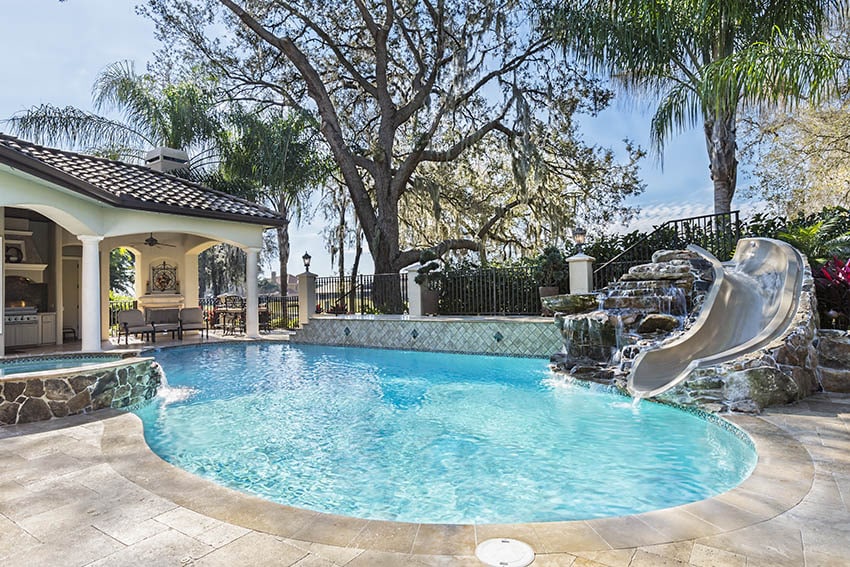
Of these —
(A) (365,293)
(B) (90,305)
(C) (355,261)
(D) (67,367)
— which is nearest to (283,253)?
(C) (355,261)

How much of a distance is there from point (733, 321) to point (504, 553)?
5930 millimetres

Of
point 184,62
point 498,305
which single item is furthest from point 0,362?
point 184,62

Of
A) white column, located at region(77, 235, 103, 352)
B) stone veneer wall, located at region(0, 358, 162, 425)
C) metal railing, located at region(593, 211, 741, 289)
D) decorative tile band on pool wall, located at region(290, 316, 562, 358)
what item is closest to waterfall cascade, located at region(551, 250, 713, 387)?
decorative tile band on pool wall, located at region(290, 316, 562, 358)

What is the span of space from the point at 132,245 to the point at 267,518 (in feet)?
42.7

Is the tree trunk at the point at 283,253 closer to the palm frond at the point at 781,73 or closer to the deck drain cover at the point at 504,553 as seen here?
the palm frond at the point at 781,73

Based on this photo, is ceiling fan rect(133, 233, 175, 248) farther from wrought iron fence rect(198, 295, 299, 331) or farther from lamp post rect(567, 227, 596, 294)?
lamp post rect(567, 227, 596, 294)

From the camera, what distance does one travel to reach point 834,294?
6.41 metres

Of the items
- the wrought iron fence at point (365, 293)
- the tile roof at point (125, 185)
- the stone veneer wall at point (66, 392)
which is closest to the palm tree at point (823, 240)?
the wrought iron fence at point (365, 293)

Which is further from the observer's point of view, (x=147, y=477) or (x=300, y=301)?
(x=300, y=301)

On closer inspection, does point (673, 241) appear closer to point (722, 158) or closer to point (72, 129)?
point (722, 158)

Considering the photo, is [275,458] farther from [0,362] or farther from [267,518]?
[0,362]

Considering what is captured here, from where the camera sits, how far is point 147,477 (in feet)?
10.1

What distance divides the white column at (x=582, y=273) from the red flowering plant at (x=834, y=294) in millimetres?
3767

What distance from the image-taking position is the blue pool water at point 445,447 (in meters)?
3.22
